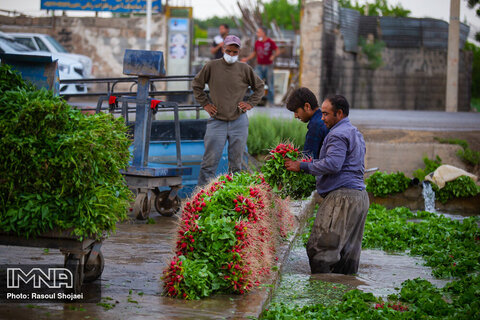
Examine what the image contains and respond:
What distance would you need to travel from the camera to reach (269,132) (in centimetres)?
1224

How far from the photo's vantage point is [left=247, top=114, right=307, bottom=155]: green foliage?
12078 mm

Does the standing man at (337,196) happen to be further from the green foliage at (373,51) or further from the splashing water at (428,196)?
the green foliage at (373,51)

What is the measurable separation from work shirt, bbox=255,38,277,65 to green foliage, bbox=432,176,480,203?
27.8 feet

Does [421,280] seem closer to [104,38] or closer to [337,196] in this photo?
[337,196]

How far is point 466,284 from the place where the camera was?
5469 millimetres

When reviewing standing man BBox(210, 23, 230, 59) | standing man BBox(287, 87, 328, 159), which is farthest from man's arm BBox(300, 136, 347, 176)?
standing man BBox(210, 23, 230, 59)

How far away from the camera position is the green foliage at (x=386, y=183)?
11258 millimetres

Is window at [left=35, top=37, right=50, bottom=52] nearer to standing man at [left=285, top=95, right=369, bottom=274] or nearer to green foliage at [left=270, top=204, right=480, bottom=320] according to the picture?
green foliage at [left=270, top=204, right=480, bottom=320]

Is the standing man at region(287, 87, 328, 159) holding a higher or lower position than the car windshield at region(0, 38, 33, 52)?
lower

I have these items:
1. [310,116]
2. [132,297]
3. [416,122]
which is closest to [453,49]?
[416,122]

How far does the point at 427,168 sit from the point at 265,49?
7.64m

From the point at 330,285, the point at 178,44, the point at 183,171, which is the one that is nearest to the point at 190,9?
the point at 178,44

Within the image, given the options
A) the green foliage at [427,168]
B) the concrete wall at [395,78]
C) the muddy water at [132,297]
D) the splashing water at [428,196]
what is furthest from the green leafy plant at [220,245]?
the concrete wall at [395,78]

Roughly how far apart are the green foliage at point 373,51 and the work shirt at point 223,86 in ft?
63.7
